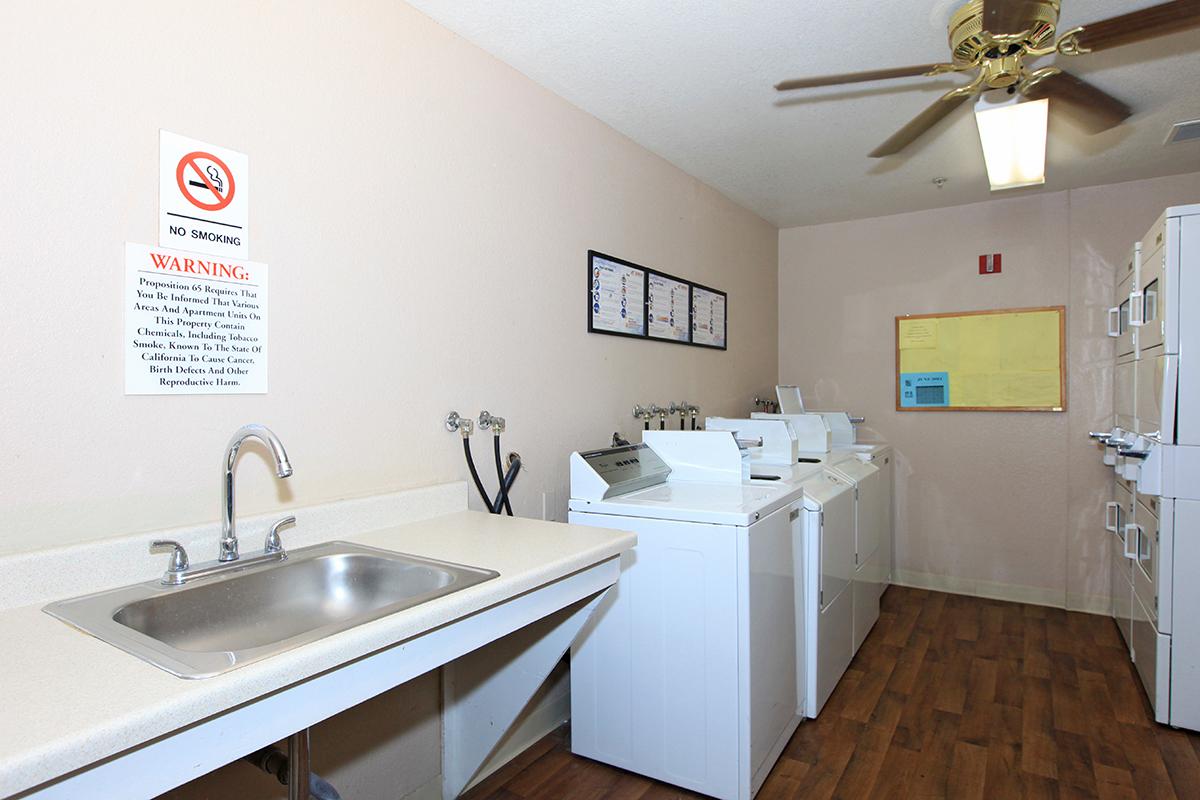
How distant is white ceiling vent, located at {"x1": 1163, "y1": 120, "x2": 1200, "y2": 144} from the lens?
2.59 meters

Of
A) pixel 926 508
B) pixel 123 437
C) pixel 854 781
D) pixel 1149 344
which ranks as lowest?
pixel 854 781

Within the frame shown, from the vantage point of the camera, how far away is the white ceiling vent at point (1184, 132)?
2.59 metres

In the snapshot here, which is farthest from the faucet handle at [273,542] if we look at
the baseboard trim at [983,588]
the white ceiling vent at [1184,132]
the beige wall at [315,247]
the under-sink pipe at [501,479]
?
the baseboard trim at [983,588]

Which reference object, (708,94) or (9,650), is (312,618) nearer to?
(9,650)

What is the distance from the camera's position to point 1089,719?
252 centimetres

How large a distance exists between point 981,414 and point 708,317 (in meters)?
Result: 1.78

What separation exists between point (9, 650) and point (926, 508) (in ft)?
14.1

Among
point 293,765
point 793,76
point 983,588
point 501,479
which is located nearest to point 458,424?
point 501,479

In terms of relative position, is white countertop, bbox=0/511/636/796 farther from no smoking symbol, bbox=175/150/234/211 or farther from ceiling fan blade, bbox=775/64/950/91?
ceiling fan blade, bbox=775/64/950/91

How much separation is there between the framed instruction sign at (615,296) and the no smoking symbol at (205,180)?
1.42 metres

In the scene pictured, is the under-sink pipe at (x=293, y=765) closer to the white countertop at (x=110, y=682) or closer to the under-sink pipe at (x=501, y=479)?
the white countertop at (x=110, y=682)

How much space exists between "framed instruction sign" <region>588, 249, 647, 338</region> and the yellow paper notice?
6.70ft

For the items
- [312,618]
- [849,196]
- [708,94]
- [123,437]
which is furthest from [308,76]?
[849,196]

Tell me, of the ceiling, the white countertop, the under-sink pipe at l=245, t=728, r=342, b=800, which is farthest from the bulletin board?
the under-sink pipe at l=245, t=728, r=342, b=800
